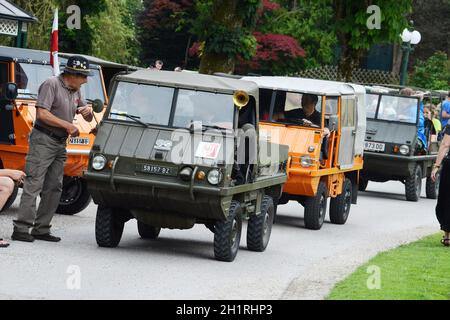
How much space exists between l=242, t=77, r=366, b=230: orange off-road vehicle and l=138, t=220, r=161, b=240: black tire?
2966 mm

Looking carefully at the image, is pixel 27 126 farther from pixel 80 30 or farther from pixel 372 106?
pixel 80 30

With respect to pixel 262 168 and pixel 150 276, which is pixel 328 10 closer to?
pixel 262 168

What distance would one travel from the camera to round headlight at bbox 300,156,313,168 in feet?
58.3

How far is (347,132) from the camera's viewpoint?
19.6m

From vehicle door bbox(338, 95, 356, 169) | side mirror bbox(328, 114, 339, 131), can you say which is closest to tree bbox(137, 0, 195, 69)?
vehicle door bbox(338, 95, 356, 169)

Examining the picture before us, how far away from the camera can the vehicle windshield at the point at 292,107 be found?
59.8 feet

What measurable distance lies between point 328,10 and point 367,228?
25.8m

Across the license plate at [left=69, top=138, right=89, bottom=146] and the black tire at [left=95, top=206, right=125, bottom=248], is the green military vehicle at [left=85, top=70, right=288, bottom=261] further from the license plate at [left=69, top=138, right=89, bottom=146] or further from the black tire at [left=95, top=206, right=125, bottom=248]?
the license plate at [left=69, top=138, right=89, bottom=146]

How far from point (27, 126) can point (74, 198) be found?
55.0 inches

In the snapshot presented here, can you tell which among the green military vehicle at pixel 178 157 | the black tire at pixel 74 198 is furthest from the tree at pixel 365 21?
the green military vehicle at pixel 178 157

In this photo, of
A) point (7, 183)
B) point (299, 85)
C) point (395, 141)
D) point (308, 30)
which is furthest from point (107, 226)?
point (308, 30)

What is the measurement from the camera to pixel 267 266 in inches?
526

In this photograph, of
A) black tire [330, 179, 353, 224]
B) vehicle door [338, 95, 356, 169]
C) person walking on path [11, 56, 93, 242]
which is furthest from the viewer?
black tire [330, 179, 353, 224]
